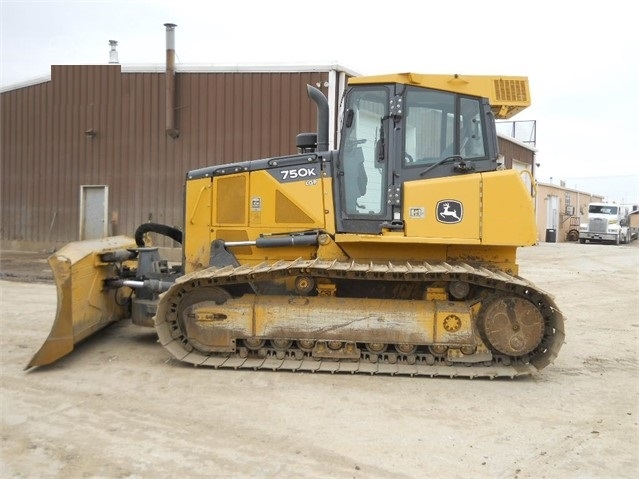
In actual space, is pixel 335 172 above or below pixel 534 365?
above

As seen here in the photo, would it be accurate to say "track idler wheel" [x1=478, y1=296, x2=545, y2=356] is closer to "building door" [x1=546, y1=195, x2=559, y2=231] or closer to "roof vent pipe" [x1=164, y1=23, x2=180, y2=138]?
"roof vent pipe" [x1=164, y1=23, x2=180, y2=138]

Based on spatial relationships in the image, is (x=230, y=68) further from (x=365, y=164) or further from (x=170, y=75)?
(x=365, y=164)

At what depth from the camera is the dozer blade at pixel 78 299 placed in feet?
18.1

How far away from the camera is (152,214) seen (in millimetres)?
16109

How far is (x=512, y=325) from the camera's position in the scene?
5.36 meters

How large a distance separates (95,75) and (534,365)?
15639mm

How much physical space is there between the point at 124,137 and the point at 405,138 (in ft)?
42.4

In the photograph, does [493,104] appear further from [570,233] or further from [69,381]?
[570,233]

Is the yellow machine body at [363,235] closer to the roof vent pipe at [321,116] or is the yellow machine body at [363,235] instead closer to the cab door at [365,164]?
the cab door at [365,164]

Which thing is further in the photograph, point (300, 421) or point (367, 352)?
point (367, 352)

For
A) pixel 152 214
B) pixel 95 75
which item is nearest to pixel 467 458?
pixel 152 214

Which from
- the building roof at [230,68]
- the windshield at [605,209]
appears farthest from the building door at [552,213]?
the building roof at [230,68]

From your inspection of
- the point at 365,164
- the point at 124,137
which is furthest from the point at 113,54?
the point at 365,164

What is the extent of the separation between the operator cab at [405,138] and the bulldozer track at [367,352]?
0.60m
